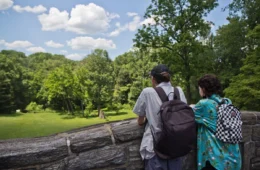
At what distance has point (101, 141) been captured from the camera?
2.02 m

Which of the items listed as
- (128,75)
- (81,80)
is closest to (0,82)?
(81,80)

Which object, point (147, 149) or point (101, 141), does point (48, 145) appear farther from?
point (147, 149)

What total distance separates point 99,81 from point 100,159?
36114 millimetres

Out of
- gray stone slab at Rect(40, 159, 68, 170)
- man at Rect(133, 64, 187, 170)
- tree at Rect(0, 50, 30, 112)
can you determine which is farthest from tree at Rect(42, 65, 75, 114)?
man at Rect(133, 64, 187, 170)

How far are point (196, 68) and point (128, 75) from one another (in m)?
24.0

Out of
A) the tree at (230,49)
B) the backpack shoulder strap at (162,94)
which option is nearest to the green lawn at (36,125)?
the tree at (230,49)

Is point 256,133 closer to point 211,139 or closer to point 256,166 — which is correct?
point 256,166

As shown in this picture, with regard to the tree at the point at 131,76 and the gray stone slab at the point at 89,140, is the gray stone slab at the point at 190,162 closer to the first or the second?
the gray stone slab at the point at 89,140

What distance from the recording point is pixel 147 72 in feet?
109

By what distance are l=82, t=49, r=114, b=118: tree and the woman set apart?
35443 mm

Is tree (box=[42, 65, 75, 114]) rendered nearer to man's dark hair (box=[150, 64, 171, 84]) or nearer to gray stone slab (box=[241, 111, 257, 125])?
gray stone slab (box=[241, 111, 257, 125])

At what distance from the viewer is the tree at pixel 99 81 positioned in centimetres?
3744

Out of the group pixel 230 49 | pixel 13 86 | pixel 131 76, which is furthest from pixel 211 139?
pixel 13 86

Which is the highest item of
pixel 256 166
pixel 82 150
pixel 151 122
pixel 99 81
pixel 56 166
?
pixel 99 81
